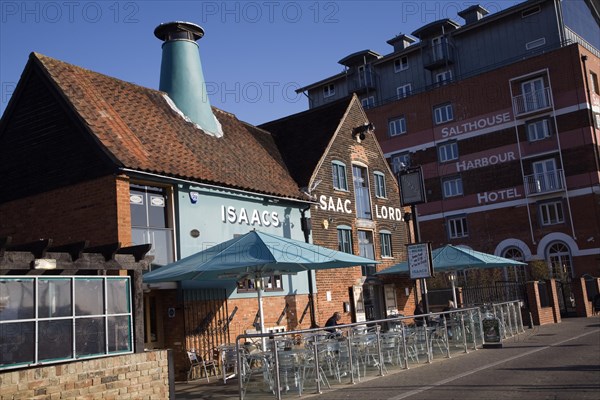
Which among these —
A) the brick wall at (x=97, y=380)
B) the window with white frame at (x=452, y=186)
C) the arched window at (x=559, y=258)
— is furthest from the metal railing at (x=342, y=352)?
the window with white frame at (x=452, y=186)

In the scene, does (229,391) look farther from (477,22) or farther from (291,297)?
(477,22)

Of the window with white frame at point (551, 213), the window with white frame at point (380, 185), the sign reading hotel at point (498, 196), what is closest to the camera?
the window with white frame at point (380, 185)

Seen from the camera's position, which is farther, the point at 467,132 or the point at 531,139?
the point at 467,132

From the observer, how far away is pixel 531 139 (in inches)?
1485

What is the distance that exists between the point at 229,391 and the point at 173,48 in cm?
1138

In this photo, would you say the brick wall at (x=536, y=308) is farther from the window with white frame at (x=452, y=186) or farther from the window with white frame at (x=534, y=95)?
the window with white frame at (x=452, y=186)

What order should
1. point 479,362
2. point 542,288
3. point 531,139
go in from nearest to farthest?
point 479,362
point 542,288
point 531,139

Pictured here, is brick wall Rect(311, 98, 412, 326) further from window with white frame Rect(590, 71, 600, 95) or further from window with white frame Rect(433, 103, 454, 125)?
window with white frame Rect(590, 71, 600, 95)

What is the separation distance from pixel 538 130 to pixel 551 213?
508 centimetres

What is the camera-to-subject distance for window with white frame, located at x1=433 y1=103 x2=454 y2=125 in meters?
42.0

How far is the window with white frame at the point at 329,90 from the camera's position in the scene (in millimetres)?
52603

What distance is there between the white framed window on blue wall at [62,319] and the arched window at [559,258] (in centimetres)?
2940

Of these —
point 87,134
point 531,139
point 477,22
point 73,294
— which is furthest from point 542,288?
point 477,22

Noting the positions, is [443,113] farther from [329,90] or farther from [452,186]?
[329,90]
